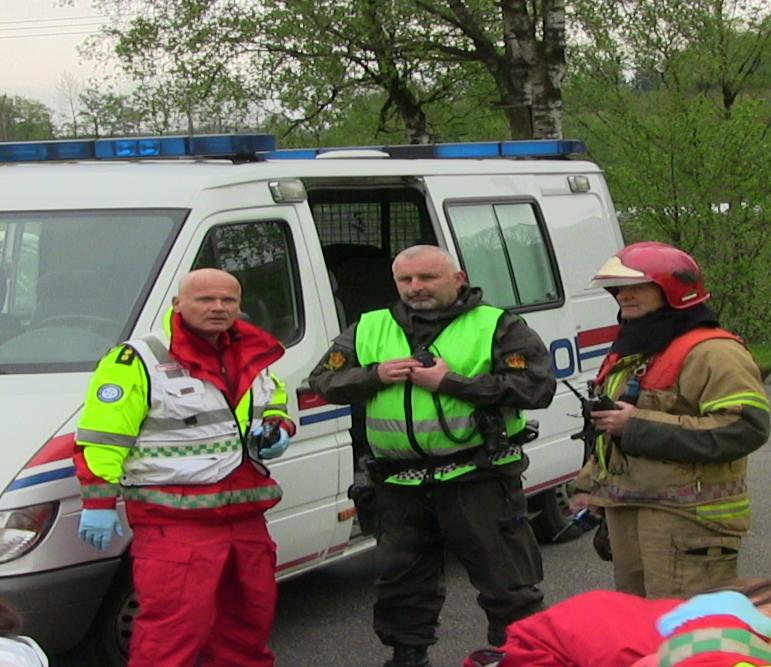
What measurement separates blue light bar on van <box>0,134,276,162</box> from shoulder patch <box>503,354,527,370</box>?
151cm

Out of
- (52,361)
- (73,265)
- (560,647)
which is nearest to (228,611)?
(52,361)

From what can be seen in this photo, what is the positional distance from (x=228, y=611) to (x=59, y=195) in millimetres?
1763

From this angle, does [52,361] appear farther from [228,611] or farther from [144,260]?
[228,611]

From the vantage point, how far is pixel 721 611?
1966 millimetres

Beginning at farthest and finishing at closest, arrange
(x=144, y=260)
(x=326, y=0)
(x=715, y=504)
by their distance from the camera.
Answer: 1. (x=326, y=0)
2. (x=144, y=260)
3. (x=715, y=504)

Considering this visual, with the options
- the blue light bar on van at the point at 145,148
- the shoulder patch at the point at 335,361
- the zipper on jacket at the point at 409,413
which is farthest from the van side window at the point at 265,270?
the zipper on jacket at the point at 409,413

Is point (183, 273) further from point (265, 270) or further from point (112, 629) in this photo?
point (112, 629)

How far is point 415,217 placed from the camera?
6875mm

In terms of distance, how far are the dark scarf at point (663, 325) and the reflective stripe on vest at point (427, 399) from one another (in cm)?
67

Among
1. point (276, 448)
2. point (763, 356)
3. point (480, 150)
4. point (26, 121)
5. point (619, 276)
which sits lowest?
point (763, 356)

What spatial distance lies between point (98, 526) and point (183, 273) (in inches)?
45.3

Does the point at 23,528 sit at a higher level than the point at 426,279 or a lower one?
lower

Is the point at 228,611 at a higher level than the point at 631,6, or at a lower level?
lower

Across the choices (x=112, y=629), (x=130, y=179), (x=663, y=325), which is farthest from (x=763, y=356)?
(x=112, y=629)
